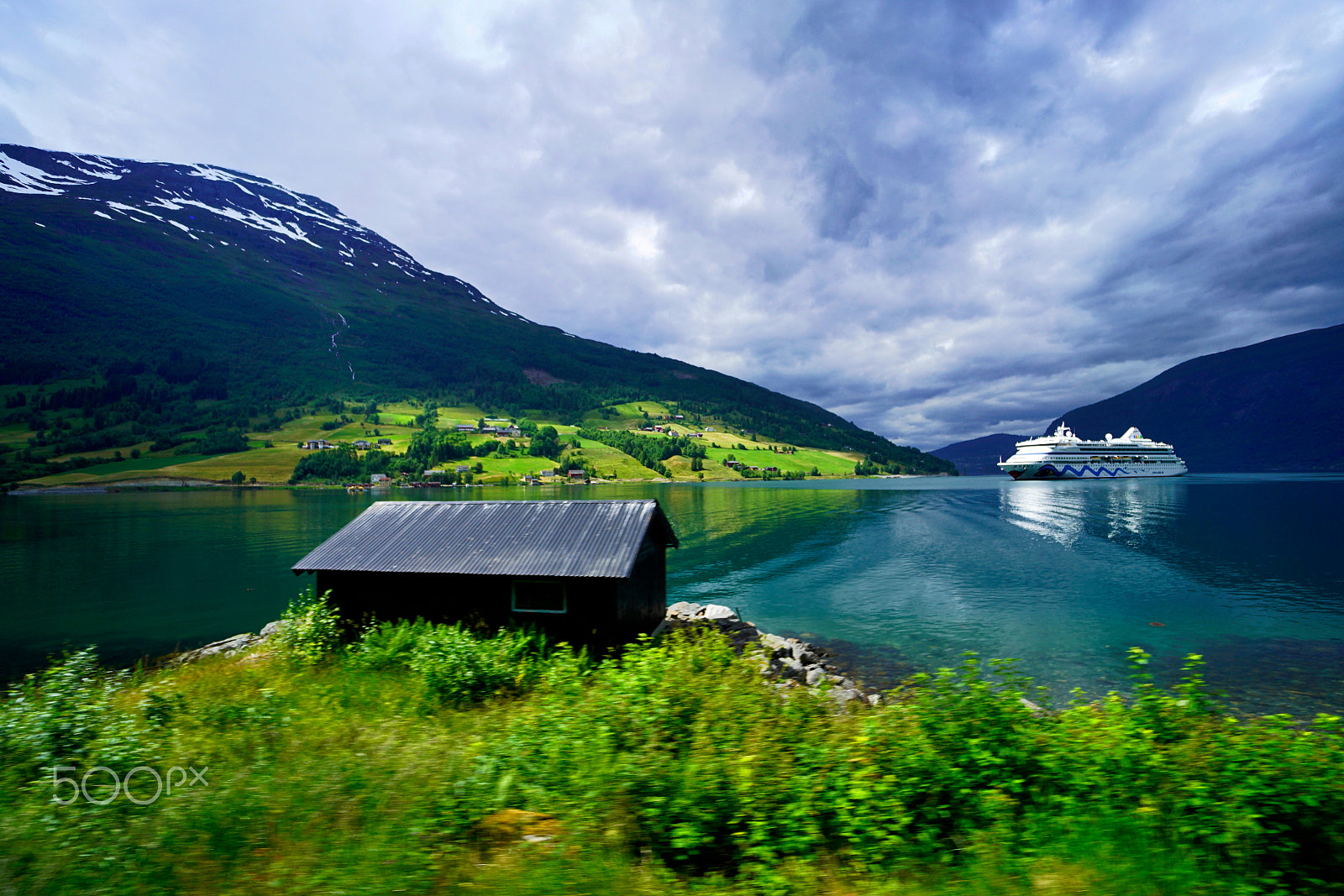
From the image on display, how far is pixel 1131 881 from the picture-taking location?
15.7 feet

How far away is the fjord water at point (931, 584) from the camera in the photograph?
23312 mm

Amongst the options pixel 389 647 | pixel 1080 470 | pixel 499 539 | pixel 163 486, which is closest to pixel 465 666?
pixel 389 647

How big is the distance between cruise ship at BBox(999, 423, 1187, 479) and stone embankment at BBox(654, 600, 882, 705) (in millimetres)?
166068

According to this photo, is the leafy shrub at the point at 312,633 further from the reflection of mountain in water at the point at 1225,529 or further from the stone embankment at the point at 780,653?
the reflection of mountain in water at the point at 1225,529

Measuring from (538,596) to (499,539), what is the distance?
8.08 ft

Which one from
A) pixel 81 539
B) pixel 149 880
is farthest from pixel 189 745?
pixel 81 539

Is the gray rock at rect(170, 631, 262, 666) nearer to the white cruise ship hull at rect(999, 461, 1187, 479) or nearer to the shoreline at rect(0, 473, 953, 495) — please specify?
the shoreline at rect(0, 473, 953, 495)

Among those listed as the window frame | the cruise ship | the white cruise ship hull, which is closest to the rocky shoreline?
the window frame

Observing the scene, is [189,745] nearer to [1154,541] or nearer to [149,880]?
[149,880]

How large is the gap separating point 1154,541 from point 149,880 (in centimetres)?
A: 7041

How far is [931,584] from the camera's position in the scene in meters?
36.8
